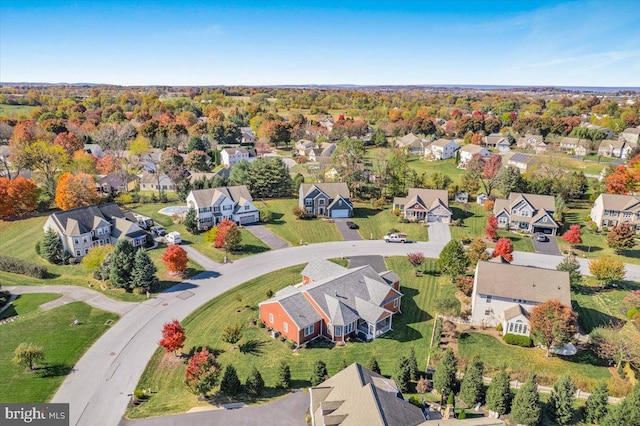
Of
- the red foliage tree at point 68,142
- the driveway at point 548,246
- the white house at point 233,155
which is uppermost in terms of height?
the red foliage tree at point 68,142

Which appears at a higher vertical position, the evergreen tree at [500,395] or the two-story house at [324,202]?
the two-story house at [324,202]

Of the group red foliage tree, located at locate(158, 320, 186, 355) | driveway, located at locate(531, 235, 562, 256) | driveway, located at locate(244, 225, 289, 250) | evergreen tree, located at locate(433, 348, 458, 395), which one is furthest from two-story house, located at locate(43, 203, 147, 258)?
driveway, located at locate(531, 235, 562, 256)

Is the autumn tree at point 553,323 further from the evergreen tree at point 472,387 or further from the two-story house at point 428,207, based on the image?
the two-story house at point 428,207

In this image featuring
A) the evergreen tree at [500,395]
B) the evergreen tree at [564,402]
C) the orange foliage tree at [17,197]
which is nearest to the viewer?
the evergreen tree at [564,402]

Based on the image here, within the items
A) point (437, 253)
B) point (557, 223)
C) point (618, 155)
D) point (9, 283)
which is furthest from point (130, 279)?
point (618, 155)

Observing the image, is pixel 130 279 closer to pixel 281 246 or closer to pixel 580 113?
pixel 281 246

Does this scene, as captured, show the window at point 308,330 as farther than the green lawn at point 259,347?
Yes

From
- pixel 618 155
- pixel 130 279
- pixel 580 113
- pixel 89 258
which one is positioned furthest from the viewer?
pixel 580 113

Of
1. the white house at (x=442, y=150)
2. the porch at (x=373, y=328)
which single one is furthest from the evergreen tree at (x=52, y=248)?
the white house at (x=442, y=150)
